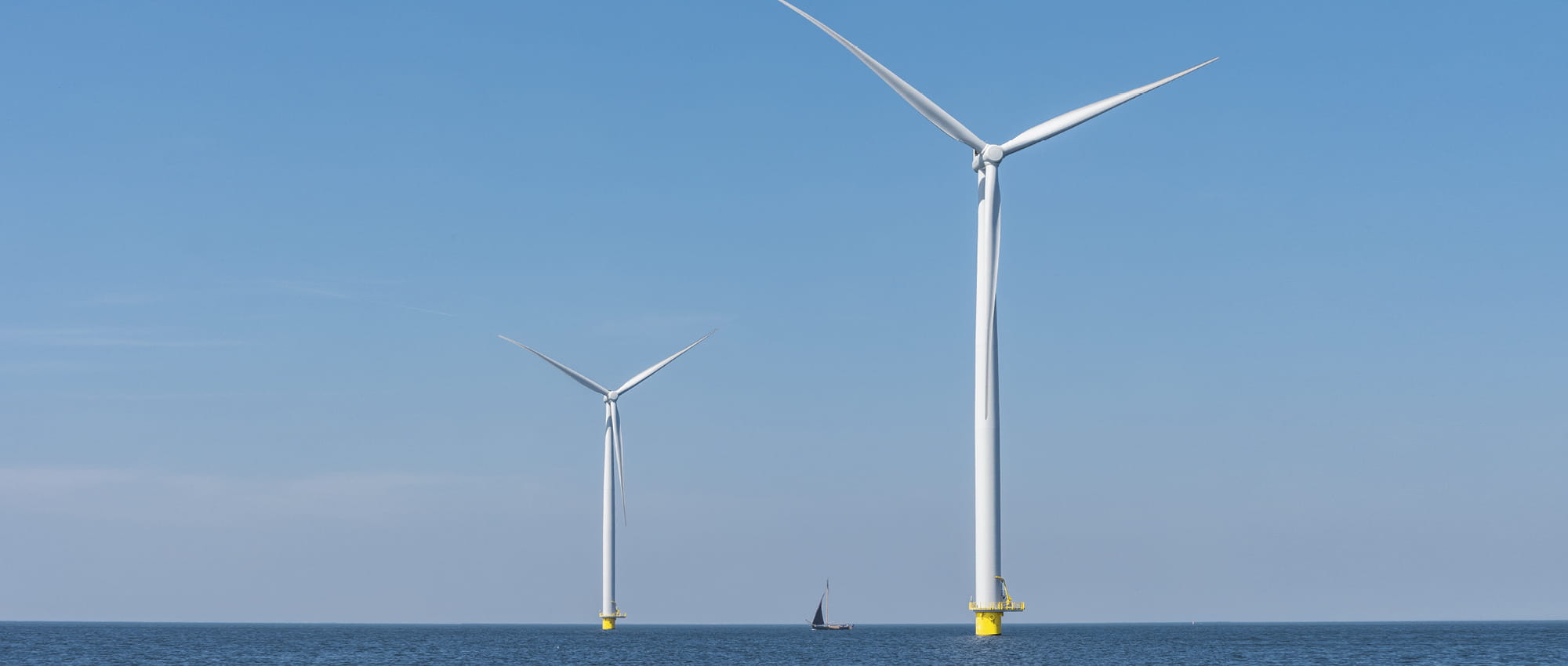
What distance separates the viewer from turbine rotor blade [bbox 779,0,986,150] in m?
103

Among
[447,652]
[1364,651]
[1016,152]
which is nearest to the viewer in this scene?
[1016,152]

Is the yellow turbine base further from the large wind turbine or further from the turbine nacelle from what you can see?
the turbine nacelle

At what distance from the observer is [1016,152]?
112 metres

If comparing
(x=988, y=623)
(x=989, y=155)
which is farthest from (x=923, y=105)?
(x=988, y=623)

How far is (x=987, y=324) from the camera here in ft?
343

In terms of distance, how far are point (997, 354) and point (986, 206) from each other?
11097 mm

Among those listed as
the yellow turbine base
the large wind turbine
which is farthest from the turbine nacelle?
the yellow turbine base

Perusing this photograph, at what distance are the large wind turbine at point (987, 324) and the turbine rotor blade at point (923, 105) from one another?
0.18 feet

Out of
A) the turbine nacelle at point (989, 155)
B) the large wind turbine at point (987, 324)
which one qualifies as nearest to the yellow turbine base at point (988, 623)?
the large wind turbine at point (987, 324)

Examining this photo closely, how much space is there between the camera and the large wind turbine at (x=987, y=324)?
102938mm

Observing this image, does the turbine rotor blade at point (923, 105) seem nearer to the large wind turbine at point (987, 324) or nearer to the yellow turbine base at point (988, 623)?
the large wind turbine at point (987, 324)

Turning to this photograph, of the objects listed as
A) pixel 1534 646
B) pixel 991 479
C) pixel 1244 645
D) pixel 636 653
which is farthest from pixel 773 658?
pixel 1534 646

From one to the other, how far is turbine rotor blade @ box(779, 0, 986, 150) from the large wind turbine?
5cm

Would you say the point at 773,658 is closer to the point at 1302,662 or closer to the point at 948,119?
the point at 1302,662
